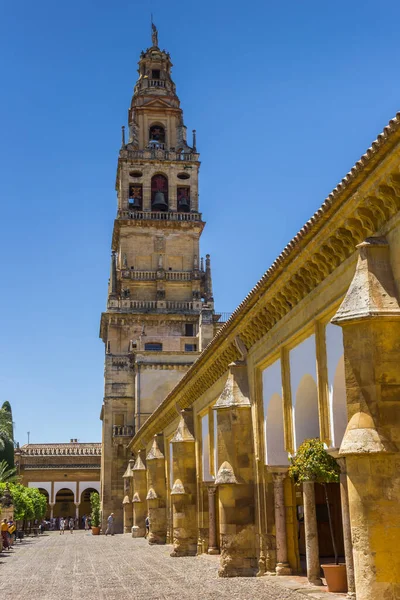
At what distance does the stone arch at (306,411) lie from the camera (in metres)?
13.5

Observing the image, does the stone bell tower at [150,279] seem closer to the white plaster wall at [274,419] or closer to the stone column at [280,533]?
the white plaster wall at [274,419]

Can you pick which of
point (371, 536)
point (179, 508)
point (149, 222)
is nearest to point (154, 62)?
point (149, 222)

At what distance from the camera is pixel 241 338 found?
1773 centimetres

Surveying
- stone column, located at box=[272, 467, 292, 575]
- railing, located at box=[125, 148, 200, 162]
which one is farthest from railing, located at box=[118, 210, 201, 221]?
stone column, located at box=[272, 467, 292, 575]

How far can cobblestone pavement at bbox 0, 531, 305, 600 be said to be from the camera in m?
13.8

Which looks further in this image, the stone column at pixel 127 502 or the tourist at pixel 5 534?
the stone column at pixel 127 502

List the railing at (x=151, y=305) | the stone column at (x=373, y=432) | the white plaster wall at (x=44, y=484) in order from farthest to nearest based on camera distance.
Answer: the white plaster wall at (x=44, y=484), the railing at (x=151, y=305), the stone column at (x=373, y=432)

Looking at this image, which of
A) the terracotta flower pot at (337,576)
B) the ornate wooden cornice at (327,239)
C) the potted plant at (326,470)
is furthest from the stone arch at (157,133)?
the terracotta flower pot at (337,576)

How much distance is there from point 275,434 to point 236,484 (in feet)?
6.18

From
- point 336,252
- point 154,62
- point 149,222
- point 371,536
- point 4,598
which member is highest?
point 154,62

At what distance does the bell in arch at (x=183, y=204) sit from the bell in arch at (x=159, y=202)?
43.9 inches

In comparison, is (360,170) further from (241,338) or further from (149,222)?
(149,222)

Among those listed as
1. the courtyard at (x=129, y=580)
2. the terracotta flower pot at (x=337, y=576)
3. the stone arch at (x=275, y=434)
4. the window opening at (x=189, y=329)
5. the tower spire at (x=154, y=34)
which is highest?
the tower spire at (x=154, y=34)

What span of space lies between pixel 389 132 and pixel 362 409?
3.30 m
